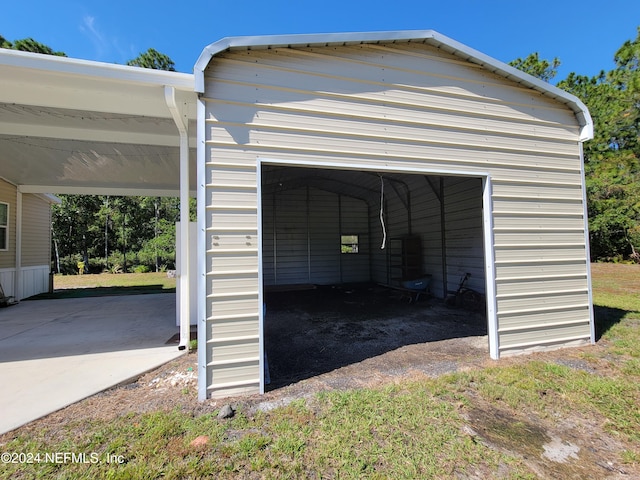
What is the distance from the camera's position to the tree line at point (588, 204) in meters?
12.8

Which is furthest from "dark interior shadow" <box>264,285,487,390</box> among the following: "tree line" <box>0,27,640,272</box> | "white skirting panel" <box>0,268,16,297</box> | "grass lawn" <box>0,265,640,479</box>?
"tree line" <box>0,27,640,272</box>

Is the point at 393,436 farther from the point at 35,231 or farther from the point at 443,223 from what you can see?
the point at 35,231

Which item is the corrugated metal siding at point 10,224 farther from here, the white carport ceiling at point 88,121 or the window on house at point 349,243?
the window on house at point 349,243

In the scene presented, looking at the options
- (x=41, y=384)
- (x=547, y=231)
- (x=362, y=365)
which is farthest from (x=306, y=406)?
(x=547, y=231)

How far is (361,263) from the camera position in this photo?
11906 mm

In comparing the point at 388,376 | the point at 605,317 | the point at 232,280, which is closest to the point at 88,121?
the point at 232,280

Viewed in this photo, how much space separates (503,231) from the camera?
3490 mm

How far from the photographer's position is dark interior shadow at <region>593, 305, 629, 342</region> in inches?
169

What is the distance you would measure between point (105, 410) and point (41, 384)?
0.96 meters

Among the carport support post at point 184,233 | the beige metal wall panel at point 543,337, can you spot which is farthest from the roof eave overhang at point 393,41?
the beige metal wall panel at point 543,337

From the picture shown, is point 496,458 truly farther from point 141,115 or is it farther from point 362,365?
point 141,115

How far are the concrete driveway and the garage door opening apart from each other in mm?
1605

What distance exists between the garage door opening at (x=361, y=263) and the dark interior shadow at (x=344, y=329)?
2 centimetres

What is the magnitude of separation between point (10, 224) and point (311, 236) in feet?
28.6
